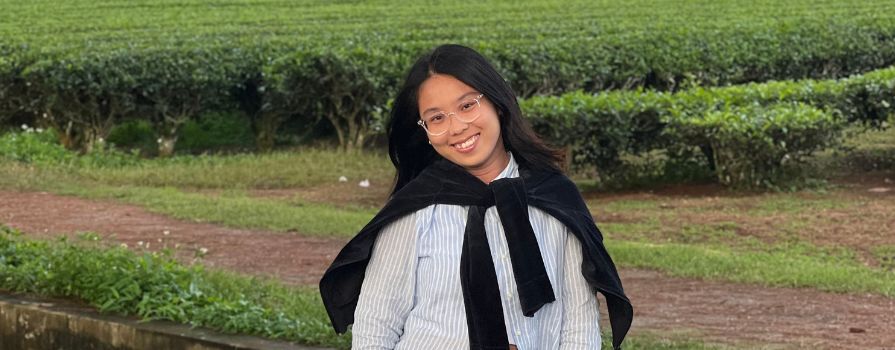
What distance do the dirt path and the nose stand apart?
3428 millimetres

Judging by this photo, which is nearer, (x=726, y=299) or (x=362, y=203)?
(x=726, y=299)

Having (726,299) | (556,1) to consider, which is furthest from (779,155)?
(556,1)

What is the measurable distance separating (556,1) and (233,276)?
22306 mm

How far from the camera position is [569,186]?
3418mm

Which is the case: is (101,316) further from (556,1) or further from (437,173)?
(556,1)

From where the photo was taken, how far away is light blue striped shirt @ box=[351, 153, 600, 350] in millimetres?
3311

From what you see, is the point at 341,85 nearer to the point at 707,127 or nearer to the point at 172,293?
the point at 707,127

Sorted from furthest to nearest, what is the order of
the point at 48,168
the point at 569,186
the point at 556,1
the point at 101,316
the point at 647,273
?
the point at 556,1
the point at 48,168
the point at 647,273
the point at 101,316
the point at 569,186

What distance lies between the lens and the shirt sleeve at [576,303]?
3332mm

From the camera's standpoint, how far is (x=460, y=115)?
3.42m

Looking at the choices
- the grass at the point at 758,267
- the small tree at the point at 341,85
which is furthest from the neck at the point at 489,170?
the small tree at the point at 341,85

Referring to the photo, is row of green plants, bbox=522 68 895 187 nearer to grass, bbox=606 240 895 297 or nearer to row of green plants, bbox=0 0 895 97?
grass, bbox=606 240 895 297

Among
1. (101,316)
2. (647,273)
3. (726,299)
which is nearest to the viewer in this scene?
(101,316)

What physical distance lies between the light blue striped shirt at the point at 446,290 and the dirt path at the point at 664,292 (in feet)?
11.0
